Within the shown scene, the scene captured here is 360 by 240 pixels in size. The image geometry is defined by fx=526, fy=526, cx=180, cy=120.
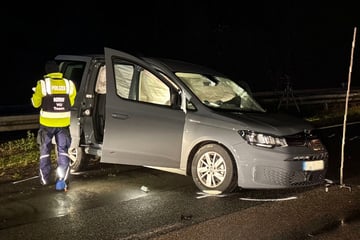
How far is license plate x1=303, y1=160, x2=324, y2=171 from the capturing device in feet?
21.6

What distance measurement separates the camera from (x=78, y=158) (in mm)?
7840

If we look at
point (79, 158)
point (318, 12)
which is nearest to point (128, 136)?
point (79, 158)

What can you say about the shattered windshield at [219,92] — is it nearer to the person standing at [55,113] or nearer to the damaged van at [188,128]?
the damaged van at [188,128]

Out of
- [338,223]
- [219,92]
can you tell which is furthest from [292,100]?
[338,223]

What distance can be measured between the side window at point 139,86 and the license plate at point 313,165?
200 cm

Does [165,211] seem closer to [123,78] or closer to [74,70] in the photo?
[123,78]

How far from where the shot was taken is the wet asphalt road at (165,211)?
17.0 ft

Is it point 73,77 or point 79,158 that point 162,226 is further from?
point 73,77

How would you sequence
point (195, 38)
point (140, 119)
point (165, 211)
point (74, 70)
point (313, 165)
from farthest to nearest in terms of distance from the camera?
point (195, 38) < point (74, 70) < point (140, 119) < point (313, 165) < point (165, 211)

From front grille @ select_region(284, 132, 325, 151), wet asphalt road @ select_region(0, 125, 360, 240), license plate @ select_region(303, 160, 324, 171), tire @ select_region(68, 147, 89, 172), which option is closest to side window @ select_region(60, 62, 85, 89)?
tire @ select_region(68, 147, 89, 172)

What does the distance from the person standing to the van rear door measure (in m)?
0.53

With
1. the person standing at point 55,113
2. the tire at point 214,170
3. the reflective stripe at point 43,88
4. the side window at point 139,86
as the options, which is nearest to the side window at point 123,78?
the side window at point 139,86

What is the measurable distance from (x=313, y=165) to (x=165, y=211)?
2.05 m

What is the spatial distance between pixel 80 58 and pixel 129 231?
3.55 m
